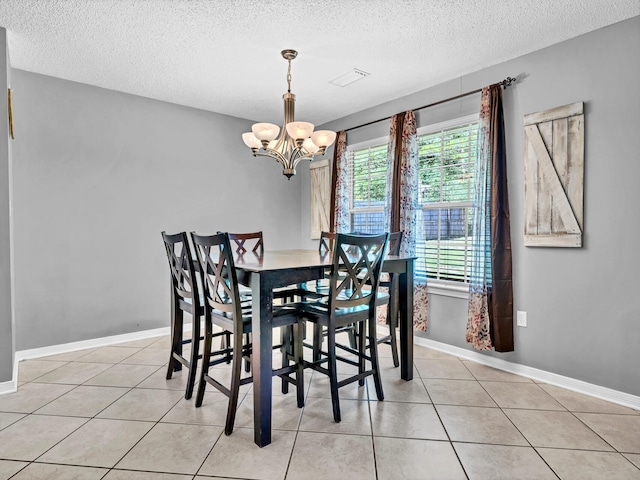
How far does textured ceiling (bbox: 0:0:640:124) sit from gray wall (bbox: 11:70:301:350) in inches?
12.8

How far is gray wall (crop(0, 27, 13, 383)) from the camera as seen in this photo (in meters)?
2.58

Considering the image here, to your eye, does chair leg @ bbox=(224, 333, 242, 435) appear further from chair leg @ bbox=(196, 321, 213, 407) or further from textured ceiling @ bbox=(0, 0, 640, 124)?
textured ceiling @ bbox=(0, 0, 640, 124)

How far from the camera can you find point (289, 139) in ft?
9.64

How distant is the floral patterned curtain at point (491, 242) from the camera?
9.67ft

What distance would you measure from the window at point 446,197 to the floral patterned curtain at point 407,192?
7cm

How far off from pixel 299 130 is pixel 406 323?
1.59 meters

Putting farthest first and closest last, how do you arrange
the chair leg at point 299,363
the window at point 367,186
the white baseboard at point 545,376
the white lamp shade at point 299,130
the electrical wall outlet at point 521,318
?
the window at point 367,186 → the electrical wall outlet at point 521,318 → the white lamp shade at point 299,130 → the white baseboard at point 545,376 → the chair leg at point 299,363

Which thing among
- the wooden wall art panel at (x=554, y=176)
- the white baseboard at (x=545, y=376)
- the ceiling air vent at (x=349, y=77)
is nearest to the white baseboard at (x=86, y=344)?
the white baseboard at (x=545, y=376)

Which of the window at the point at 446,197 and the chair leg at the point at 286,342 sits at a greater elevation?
the window at the point at 446,197

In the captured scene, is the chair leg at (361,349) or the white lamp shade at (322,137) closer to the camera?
the chair leg at (361,349)

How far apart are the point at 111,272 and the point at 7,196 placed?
125cm

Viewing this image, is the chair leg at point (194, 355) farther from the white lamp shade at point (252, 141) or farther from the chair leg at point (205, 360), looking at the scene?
the white lamp shade at point (252, 141)

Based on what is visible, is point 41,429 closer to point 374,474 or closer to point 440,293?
point 374,474

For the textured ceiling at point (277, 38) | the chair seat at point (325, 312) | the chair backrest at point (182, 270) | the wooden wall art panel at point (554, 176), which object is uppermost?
the textured ceiling at point (277, 38)
